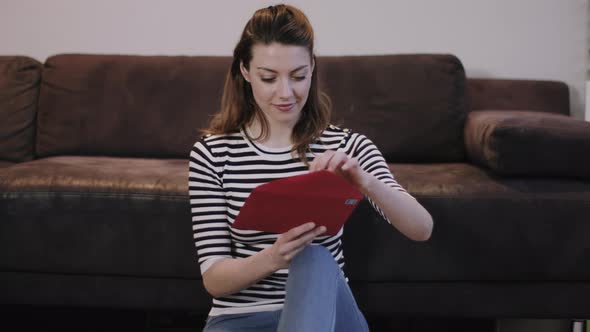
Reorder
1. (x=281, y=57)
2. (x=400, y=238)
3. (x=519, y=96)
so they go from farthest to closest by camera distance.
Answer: (x=519, y=96), (x=400, y=238), (x=281, y=57)

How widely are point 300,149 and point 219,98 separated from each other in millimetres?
1024

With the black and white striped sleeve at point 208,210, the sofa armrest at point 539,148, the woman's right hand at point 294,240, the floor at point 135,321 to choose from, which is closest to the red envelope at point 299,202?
the woman's right hand at point 294,240

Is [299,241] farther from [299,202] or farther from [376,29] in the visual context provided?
[376,29]

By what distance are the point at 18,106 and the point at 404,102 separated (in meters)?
1.33

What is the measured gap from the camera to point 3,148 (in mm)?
2225

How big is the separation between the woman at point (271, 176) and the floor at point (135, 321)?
0.89m

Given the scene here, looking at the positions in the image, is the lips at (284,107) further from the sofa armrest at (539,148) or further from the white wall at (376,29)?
the white wall at (376,29)

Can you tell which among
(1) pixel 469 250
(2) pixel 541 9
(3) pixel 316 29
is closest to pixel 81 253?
(1) pixel 469 250

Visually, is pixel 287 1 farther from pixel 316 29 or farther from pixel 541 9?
pixel 541 9

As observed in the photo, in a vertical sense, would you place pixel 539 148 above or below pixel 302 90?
below

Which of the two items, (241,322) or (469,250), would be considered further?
(469,250)

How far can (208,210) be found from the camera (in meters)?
1.21

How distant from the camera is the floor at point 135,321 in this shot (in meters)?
2.01

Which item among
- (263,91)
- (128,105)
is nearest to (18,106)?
(128,105)
